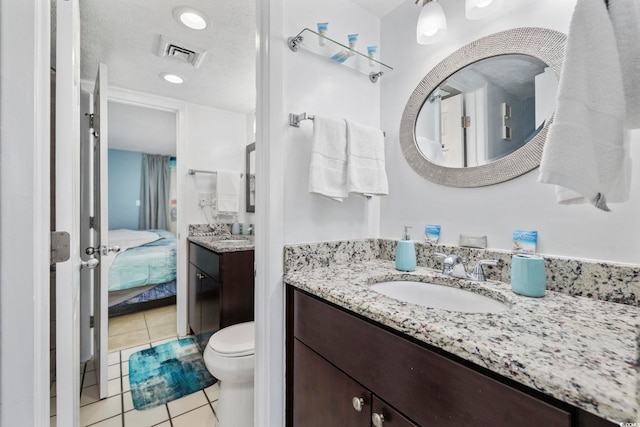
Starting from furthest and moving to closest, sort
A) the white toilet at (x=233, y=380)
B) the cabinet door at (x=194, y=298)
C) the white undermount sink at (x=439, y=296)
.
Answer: the cabinet door at (x=194, y=298)
the white toilet at (x=233, y=380)
the white undermount sink at (x=439, y=296)

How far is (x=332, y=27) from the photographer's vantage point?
1.26 meters

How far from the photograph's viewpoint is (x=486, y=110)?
1074 mm

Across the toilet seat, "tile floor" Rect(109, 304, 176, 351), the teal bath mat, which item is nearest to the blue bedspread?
"tile floor" Rect(109, 304, 176, 351)

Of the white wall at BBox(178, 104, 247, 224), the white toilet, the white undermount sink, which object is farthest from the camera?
the white wall at BBox(178, 104, 247, 224)

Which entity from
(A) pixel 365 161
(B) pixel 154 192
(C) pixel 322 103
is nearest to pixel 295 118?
(C) pixel 322 103

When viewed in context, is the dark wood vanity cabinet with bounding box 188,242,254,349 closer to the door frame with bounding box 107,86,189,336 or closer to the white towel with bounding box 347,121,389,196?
the door frame with bounding box 107,86,189,336

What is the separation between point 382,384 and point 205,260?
68.2 inches

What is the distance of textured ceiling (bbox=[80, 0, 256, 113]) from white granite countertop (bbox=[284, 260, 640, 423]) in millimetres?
1553

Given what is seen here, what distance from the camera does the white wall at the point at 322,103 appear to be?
3.66 ft

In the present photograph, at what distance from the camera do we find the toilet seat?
1.31 meters

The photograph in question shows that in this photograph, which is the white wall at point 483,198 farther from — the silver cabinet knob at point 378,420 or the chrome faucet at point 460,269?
the silver cabinet knob at point 378,420

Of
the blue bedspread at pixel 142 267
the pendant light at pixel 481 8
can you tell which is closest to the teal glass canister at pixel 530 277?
the pendant light at pixel 481 8

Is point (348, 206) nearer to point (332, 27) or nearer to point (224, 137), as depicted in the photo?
point (332, 27)

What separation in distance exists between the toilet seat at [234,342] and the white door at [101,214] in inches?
30.0
